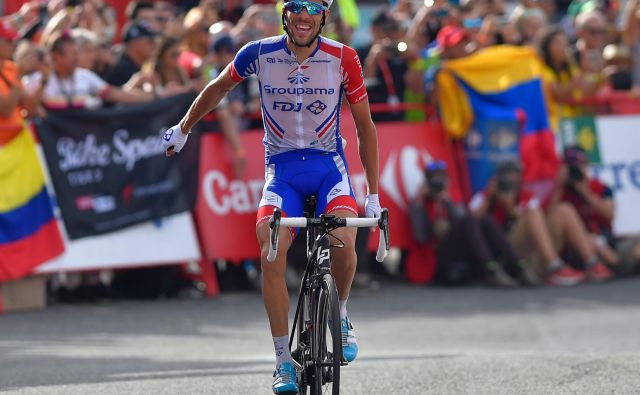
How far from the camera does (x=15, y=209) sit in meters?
12.5

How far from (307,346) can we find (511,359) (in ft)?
9.00

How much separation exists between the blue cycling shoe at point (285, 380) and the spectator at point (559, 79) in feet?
29.3

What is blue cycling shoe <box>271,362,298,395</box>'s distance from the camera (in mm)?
7086

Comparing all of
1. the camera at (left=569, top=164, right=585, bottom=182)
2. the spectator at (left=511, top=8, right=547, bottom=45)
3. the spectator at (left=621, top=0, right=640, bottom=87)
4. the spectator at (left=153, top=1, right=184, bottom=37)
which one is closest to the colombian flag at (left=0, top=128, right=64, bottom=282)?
the spectator at (left=153, top=1, right=184, bottom=37)

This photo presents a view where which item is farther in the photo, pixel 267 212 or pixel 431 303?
pixel 431 303

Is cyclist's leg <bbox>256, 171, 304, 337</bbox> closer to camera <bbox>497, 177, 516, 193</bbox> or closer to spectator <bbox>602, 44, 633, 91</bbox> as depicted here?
camera <bbox>497, 177, 516, 193</bbox>

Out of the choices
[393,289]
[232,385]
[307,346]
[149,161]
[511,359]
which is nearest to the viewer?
[307,346]

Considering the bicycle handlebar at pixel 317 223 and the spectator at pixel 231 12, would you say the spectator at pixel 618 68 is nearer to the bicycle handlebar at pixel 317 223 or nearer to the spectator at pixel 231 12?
the spectator at pixel 231 12

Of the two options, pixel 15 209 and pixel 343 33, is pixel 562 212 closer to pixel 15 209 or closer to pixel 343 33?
pixel 343 33

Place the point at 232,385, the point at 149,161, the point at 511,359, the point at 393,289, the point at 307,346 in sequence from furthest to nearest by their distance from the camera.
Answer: the point at 393,289
the point at 149,161
the point at 511,359
the point at 232,385
the point at 307,346

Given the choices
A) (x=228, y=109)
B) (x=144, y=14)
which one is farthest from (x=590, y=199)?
(x=144, y=14)

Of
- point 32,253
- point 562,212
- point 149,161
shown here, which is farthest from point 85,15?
point 562,212

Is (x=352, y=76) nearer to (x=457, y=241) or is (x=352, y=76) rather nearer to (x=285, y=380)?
(x=285, y=380)

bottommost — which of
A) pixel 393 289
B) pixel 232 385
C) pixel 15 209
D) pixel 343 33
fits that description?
pixel 393 289
